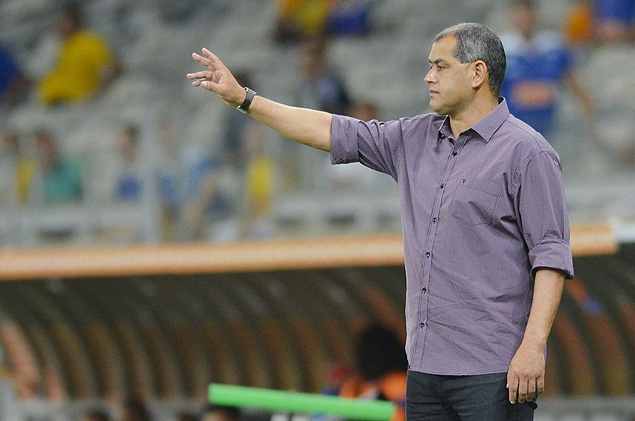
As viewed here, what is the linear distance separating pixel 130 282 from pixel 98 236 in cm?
35

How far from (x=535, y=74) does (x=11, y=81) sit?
5.73 meters

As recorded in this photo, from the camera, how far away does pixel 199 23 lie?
12281 millimetres

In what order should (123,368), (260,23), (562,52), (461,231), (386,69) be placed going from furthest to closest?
(260,23) → (386,69) → (123,368) → (562,52) → (461,231)

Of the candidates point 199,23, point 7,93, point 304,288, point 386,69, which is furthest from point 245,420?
point 199,23

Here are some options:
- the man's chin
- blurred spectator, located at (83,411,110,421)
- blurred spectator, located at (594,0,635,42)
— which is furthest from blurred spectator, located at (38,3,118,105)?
the man's chin

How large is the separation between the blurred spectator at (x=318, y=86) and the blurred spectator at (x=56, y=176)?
142 cm

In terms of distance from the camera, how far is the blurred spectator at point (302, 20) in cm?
1036

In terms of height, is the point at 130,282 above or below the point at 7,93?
below

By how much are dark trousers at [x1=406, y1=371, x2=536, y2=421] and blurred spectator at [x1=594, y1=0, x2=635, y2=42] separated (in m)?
5.55

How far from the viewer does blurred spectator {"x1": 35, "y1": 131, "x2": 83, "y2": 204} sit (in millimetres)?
7609

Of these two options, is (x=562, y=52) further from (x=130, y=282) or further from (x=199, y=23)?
(x=199, y=23)

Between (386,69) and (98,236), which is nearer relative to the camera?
(98,236)

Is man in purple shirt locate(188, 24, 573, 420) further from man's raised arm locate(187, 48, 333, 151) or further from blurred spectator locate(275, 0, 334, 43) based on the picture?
blurred spectator locate(275, 0, 334, 43)

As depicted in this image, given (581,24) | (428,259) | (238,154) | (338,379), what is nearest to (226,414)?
(338,379)
